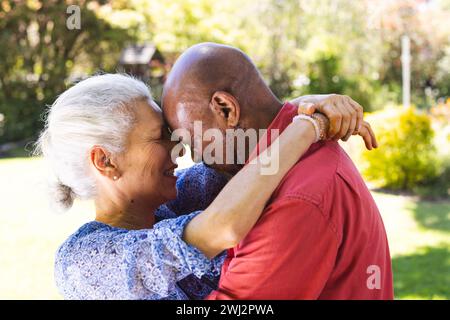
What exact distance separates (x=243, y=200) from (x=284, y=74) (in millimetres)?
23860

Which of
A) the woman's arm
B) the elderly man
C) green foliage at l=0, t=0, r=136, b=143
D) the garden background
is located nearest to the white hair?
the elderly man

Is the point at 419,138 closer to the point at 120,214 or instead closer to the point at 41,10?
the point at 120,214

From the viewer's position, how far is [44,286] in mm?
6289

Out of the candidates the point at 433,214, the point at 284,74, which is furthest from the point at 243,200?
the point at 284,74

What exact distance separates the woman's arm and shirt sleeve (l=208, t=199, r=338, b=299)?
0.05 metres

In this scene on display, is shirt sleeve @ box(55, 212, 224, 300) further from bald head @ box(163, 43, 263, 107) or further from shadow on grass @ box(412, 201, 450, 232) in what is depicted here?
shadow on grass @ box(412, 201, 450, 232)

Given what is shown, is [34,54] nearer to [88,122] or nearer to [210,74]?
[88,122]

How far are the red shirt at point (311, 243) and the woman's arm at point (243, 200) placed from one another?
1.2 inches

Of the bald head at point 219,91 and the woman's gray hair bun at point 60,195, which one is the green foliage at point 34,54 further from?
the bald head at point 219,91

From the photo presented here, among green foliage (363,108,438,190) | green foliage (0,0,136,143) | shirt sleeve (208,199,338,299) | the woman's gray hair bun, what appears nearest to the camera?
shirt sleeve (208,199,338,299)

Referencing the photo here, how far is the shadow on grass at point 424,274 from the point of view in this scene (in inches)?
231

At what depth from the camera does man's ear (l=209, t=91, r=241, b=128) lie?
6.27ft

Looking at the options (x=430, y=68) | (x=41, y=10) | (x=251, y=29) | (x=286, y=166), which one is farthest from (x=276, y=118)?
(x=430, y=68)

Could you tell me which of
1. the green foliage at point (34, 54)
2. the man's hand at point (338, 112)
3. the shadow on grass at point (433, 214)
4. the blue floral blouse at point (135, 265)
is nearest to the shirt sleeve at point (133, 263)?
the blue floral blouse at point (135, 265)
